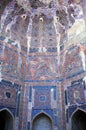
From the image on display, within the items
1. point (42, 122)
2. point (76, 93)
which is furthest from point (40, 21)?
point (42, 122)

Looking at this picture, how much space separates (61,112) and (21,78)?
12.9 ft

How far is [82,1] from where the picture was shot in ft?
42.0

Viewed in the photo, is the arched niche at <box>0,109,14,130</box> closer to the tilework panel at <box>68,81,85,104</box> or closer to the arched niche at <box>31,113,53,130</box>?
the arched niche at <box>31,113,53,130</box>

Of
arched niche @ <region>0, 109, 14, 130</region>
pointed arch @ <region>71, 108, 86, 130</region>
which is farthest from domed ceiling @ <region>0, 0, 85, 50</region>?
pointed arch @ <region>71, 108, 86, 130</region>

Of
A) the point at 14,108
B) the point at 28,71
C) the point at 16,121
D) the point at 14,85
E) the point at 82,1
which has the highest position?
the point at 82,1

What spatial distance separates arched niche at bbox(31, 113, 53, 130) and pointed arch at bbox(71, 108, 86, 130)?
1.62m

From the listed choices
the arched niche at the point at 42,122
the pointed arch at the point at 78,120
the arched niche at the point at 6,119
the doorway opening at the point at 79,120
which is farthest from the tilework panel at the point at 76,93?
the arched niche at the point at 6,119

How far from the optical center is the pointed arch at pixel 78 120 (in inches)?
408

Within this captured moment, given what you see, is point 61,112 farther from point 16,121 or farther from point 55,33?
point 55,33

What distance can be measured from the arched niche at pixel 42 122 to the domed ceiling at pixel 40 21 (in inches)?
234

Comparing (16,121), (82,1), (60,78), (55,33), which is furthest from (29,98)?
(82,1)

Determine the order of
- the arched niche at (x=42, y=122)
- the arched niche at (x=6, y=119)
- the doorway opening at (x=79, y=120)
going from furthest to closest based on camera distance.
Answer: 1. the arched niche at (x=42, y=122)
2. the arched niche at (x=6, y=119)
3. the doorway opening at (x=79, y=120)

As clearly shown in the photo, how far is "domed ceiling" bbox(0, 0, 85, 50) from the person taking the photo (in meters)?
13.2

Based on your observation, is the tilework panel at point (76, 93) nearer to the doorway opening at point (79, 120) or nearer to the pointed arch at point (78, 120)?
the pointed arch at point (78, 120)
